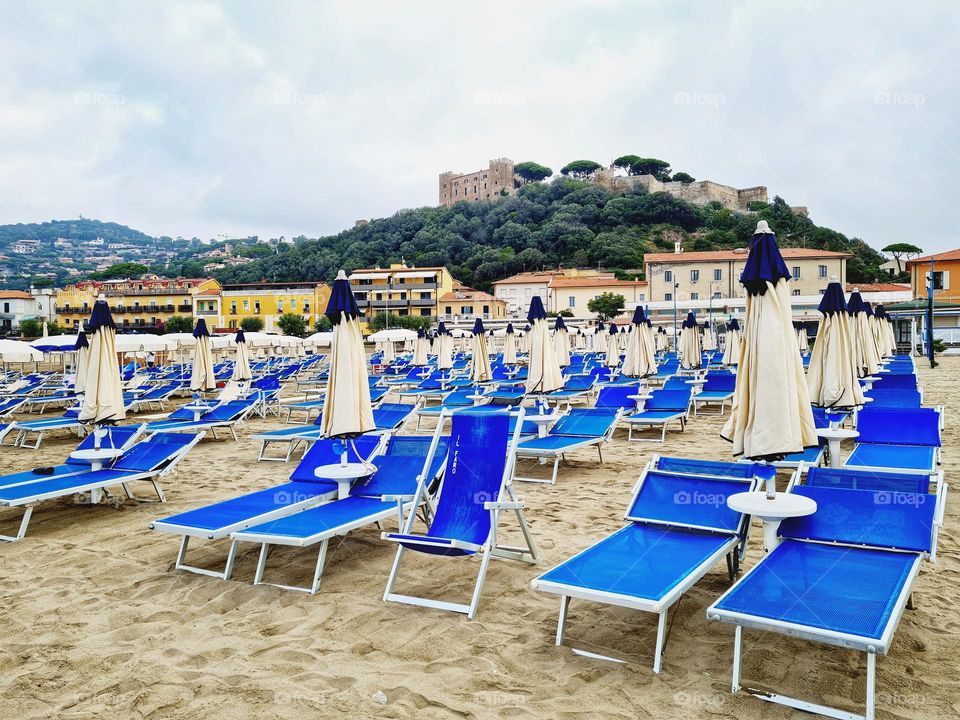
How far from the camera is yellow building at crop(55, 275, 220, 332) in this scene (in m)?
61.2

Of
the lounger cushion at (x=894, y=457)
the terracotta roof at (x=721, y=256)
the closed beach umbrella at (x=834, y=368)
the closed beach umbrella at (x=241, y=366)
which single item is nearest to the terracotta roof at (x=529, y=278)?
the terracotta roof at (x=721, y=256)

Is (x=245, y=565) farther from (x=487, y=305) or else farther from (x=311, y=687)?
(x=487, y=305)

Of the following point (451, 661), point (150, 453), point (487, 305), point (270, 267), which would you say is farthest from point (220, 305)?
point (451, 661)

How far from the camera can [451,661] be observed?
2859 mm

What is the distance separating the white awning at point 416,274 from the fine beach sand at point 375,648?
187ft

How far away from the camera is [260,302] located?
→ 60.8 meters

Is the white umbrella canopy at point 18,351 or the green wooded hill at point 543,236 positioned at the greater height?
the green wooded hill at point 543,236

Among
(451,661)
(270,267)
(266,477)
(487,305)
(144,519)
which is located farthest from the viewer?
(270,267)

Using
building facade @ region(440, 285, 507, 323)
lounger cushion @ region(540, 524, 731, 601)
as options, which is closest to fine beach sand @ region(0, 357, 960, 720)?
lounger cushion @ region(540, 524, 731, 601)

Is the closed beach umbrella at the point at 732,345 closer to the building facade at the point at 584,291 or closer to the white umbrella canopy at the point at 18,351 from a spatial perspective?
the white umbrella canopy at the point at 18,351

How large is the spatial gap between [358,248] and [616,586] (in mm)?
72580

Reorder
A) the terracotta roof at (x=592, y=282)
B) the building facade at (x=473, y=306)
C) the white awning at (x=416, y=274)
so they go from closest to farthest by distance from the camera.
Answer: the terracotta roof at (x=592, y=282) < the building facade at (x=473, y=306) < the white awning at (x=416, y=274)

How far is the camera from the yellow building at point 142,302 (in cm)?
6116

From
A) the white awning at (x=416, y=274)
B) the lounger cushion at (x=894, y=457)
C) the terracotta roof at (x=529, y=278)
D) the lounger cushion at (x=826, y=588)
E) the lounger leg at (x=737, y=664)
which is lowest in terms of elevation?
the lounger leg at (x=737, y=664)
